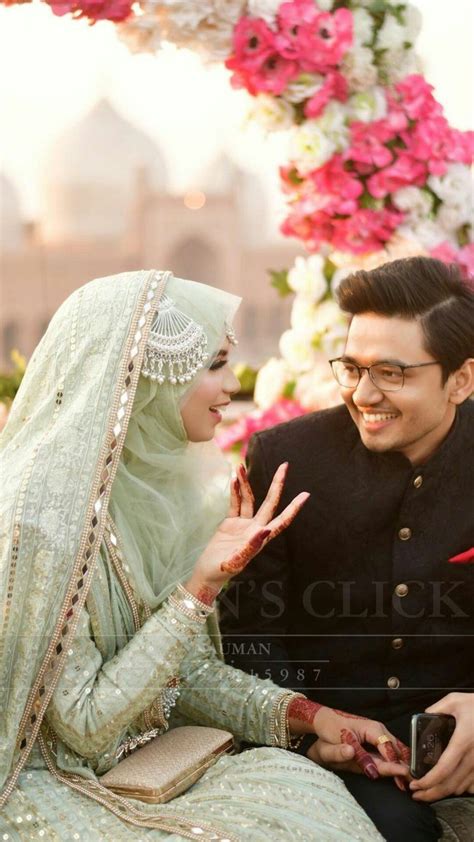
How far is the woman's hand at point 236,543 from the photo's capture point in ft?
7.19

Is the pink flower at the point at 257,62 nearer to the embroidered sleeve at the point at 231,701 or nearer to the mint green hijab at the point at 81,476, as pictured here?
the mint green hijab at the point at 81,476

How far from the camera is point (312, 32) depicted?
3549mm

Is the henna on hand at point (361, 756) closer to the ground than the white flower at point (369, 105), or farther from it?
closer to the ground

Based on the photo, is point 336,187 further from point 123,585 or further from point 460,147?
point 123,585

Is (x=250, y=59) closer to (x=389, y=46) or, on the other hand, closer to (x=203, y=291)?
(x=389, y=46)

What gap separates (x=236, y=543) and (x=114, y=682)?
36 cm

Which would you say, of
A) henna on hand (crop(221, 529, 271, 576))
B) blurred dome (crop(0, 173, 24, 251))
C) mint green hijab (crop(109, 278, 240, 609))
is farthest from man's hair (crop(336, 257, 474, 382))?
blurred dome (crop(0, 173, 24, 251))

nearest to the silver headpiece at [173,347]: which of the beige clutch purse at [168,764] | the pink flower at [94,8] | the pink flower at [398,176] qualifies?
the beige clutch purse at [168,764]

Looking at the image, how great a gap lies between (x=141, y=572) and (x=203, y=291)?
62 cm

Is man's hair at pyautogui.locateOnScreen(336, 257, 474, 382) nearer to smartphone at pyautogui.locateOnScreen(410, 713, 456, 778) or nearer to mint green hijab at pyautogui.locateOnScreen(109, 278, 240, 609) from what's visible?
mint green hijab at pyautogui.locateOnScreen(109, 278, 240, 609)

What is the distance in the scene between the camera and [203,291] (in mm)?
2465

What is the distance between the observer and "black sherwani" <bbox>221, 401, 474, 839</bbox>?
105 inches

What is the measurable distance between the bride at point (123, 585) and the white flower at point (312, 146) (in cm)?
130

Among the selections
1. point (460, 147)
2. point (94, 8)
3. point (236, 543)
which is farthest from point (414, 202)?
point (236, 543)
